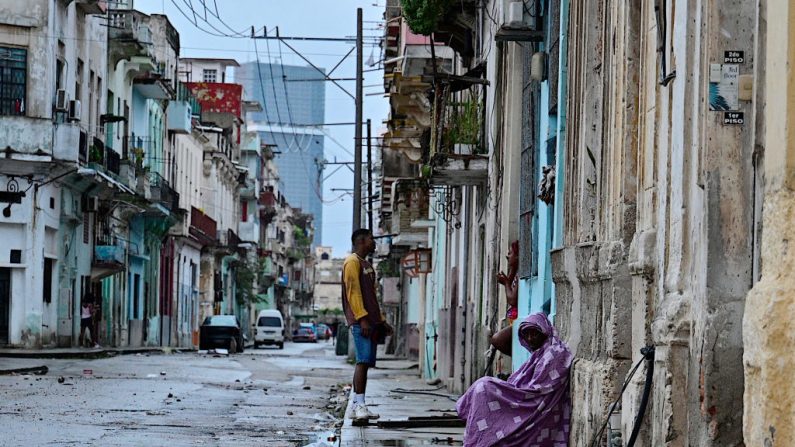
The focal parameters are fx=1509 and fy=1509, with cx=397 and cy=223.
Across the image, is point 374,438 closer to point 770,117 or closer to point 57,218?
point 770,117

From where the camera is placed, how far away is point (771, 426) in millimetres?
5285

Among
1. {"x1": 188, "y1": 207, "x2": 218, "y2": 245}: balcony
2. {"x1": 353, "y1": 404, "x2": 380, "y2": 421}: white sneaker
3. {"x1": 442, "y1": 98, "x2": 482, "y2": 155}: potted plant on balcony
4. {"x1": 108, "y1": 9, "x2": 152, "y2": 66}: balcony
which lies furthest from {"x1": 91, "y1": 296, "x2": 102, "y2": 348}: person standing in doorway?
{"x1": 353, "y1": 404, "x2": 380, "y2": 421}: white sneaker

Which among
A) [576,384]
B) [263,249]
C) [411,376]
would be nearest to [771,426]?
[576,384]

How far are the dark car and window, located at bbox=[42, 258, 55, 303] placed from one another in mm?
11265

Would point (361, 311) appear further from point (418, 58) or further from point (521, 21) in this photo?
point (418, 58)

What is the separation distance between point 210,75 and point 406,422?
77.9 metres

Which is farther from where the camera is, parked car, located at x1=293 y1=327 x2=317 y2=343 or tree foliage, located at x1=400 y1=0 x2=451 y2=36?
parked car, located at x1=293 y1=327 x2=317 y2=343

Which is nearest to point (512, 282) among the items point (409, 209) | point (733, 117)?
point (733, 117)

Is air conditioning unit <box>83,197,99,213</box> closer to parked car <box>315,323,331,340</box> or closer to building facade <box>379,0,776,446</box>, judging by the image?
building facade <box>379,0,776,446</box>

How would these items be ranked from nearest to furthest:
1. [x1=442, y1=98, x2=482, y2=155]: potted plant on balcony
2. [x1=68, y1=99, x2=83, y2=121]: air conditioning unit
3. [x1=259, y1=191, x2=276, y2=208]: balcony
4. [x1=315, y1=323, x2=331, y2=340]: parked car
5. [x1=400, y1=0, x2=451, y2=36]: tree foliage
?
[x1=400, y1=0, x2=451, y2=36]: tree foliage, [x1=442, y1=98, x2=482, y2=155]: potted plant on balcony, [x1=68, y1=99, x2=83, y2=121]: air conditioning unit, [x1=259, y1=191, x2=276, y2=208]: balcony, [x1=315, y1=323, x2=331, y2=340]: parked car

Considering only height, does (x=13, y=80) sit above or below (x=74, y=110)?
above

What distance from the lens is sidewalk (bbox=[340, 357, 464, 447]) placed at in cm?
1217

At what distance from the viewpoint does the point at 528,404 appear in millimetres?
9602

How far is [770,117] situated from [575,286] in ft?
15.3
